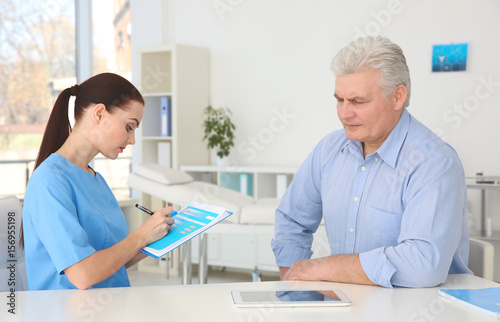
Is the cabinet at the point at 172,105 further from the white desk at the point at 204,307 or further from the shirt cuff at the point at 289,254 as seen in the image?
the white desk at the point at 204,307

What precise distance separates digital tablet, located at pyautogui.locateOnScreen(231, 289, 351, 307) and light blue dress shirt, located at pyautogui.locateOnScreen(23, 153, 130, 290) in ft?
1.40

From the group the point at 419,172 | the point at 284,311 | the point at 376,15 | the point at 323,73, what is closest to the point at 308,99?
the point at 323,73

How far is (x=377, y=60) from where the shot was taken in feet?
5.04

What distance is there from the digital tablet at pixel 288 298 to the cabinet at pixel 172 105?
11.9 feet

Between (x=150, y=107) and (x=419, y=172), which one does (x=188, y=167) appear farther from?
(x=419, y=172)

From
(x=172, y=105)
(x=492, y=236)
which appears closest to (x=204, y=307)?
(x=492, y=236)

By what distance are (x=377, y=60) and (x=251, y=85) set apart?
343cm

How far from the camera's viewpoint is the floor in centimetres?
451

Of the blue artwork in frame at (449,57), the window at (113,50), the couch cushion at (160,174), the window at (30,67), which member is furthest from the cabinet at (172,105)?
the blue artwork in frame at (449,57)

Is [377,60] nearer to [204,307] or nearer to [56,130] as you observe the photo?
[204,307]

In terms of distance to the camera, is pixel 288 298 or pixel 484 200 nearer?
pixel 288 298

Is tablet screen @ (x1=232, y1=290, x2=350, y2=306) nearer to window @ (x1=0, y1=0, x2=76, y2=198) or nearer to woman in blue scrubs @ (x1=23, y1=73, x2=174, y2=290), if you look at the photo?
woman in blue scrubs @ (x1=23, y1=73, x2=174, y2=290)

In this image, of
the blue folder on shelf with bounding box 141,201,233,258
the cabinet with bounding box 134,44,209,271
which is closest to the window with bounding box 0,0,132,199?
the cabinet with bounding box 134,44,209,271

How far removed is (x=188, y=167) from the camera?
4793 millimetres
